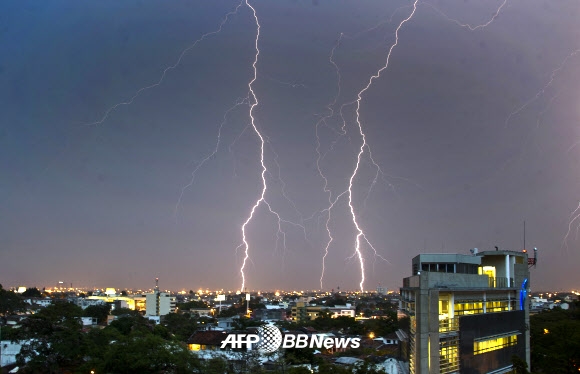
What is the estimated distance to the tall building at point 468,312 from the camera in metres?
13.8

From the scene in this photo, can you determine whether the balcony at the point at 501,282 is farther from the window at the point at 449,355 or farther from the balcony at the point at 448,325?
the window at the point at 449,355

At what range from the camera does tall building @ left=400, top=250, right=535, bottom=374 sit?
13.8 metres

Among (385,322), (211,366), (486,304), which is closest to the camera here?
(486,304)

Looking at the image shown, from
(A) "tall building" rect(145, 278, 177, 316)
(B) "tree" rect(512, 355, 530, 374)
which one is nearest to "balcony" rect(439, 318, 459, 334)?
(B) "tree" rect(512, 355, 530, 374)

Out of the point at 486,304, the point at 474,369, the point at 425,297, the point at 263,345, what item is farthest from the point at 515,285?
the point at 263,345

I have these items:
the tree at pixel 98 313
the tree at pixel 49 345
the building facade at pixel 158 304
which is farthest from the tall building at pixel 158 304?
the tree at pixel 49 345

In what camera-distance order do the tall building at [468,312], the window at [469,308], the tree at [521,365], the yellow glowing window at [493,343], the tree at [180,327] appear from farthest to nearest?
1. the tree at [180,327]
2. the yellow glowing window at [493,343]
3. the tree at [521,365]
4. the window at [469,308]
5. the tall building at [468,312]

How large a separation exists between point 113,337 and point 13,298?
93.0 ft

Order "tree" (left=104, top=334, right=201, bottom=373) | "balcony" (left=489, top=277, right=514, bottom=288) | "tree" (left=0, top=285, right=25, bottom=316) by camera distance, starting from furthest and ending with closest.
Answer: "tree" (left=0, top=285, right=25, bottom=316) → "balcony" (left=489, top=277, right=514, bottom=288) → "tree" (left=104, top=334, right=201, bottom=373)

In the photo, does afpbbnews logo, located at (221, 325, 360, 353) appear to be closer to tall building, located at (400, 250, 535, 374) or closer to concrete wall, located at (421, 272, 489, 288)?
tall building, located at (400, 250, 535, 374)

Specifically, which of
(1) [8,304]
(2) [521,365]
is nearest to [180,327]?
(1) [8,304]

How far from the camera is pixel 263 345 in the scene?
23375mm

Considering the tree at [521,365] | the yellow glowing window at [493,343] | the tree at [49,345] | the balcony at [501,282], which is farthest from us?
the tree at [49,345]

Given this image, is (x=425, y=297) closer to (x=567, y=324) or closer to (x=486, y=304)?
(x=486, y=304)
